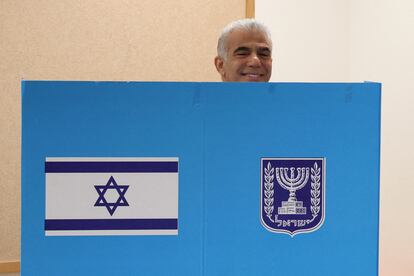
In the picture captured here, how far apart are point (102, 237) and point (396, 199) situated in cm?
191

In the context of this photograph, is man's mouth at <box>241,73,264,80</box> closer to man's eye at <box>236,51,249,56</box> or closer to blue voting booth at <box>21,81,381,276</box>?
man's eye at <box>236,51,249,56</box>

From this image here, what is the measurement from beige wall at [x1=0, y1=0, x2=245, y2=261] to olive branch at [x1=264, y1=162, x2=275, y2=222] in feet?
6.33

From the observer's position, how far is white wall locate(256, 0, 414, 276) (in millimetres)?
2617

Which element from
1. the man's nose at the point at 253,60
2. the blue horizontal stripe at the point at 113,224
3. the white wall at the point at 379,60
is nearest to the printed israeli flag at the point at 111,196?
the blue horizontal stripe at the point at 113,224

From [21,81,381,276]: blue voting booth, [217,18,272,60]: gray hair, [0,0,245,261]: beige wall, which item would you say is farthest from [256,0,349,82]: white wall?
[21,81,381,276]: blue voting booth

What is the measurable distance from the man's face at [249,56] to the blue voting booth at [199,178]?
88cm

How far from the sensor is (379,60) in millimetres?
2822

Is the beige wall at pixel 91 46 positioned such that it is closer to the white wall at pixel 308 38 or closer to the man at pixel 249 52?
the white wall at pixel 308 38

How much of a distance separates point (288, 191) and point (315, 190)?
0.14ft

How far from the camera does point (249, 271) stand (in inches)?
40.6

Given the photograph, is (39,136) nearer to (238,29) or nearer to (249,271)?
(249,271)

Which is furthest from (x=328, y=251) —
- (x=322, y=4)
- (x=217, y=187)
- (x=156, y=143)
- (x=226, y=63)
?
(x=322, y=4)

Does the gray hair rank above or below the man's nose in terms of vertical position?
above

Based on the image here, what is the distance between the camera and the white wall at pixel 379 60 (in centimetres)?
262
